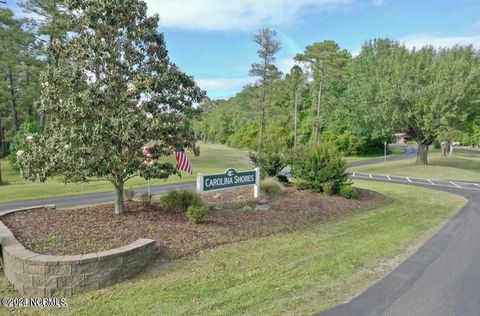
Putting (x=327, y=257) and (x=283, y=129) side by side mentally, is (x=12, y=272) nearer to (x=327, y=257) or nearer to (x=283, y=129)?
(x=327, y=257)

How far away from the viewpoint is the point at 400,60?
30.2 meters

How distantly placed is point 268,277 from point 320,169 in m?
7.64

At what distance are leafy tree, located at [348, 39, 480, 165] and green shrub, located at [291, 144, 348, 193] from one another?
60.0 feet

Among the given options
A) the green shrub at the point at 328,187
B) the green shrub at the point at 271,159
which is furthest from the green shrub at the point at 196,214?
the green shrub at the point at 271,159

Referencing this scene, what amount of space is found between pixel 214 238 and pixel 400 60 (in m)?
29.0

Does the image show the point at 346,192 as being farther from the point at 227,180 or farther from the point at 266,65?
the point at 266,65

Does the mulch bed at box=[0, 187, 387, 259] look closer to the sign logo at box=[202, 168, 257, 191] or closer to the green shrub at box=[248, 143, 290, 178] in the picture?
the sign logo at box=[202, 168, 257, 191]

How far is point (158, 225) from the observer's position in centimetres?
750

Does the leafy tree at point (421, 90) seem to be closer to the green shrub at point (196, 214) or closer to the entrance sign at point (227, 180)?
the entrance sign at point (227, 180)

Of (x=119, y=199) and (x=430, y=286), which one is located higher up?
(x=119, y=199)

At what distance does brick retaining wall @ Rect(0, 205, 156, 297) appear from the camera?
5.11 metres

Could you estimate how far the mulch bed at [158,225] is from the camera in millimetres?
6273

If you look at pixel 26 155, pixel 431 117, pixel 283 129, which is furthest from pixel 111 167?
pixel 283 129

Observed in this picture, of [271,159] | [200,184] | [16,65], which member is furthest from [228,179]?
[16,65]
